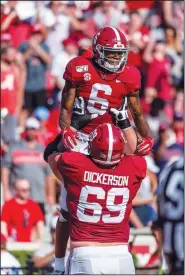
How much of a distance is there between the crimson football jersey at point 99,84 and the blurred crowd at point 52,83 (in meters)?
5.35

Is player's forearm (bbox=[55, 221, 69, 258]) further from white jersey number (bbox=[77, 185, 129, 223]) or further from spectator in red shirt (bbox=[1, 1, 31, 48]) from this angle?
spectator in red shirt (bbox=[1, 1, 31, 48])

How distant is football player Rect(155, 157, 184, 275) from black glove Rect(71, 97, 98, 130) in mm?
1400

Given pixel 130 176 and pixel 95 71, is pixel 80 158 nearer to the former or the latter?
pixel 130 176

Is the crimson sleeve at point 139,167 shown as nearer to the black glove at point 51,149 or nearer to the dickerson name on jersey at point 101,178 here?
the dickerson name on jersey at point 101,178

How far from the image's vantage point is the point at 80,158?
28.8 ft

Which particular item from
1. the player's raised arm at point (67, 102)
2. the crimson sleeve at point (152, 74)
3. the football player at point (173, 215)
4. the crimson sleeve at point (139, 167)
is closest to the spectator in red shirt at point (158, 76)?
the crimson sleeve at point (152, 74)

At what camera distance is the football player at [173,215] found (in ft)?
36.3

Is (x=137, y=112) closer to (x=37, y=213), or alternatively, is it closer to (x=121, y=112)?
(x=121, y=112)

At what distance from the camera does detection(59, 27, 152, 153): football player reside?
9641mm

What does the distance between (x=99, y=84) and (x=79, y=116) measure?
40 centimetres

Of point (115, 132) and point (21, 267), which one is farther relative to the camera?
point (21, 267)

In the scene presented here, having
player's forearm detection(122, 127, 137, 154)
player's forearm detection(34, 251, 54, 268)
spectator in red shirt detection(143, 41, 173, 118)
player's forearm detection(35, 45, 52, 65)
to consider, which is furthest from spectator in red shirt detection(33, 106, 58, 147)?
player's forearm detection(122, 127, 137, 154)

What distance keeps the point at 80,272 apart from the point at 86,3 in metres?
12.6

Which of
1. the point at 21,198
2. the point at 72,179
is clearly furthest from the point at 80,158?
the point at 21,198
